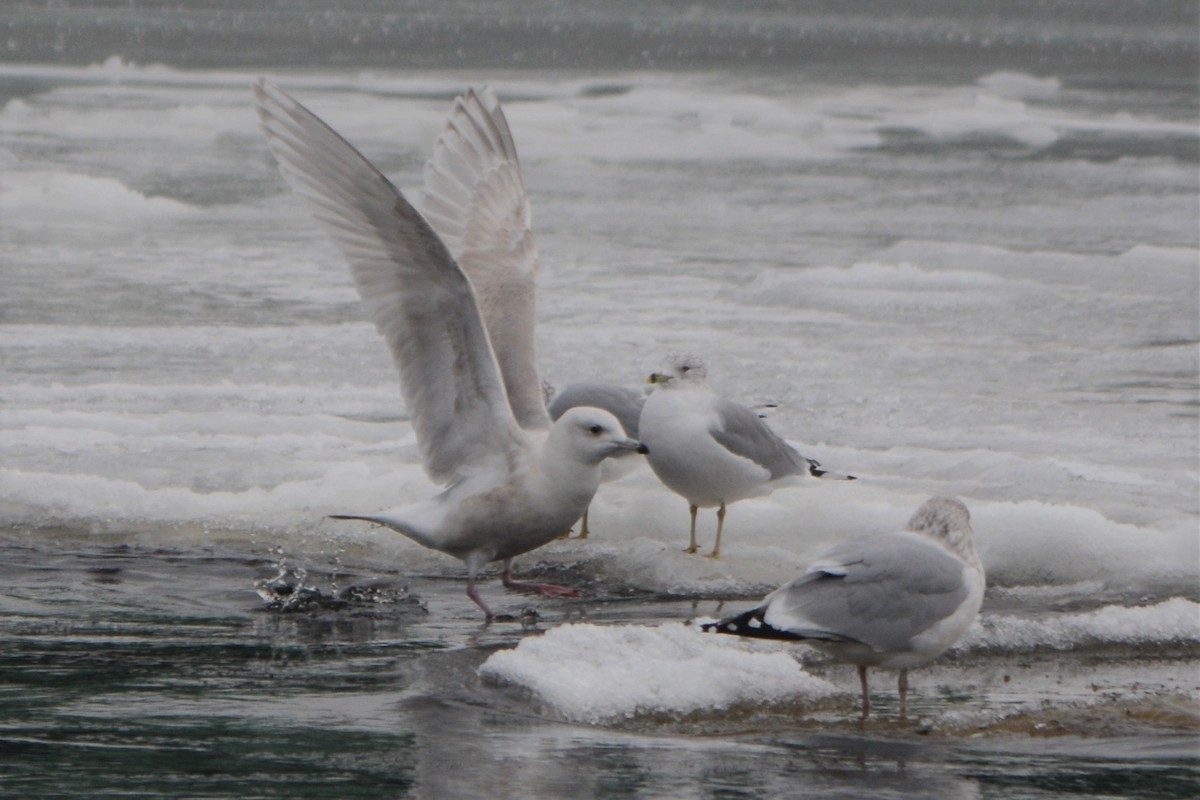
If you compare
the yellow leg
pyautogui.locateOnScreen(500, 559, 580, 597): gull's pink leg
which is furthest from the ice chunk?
the yellow leg

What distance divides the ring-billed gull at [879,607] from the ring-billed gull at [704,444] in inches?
63.7

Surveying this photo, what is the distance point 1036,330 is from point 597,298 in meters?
2.79

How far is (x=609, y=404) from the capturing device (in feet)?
23.5

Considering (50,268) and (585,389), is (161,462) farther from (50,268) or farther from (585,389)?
(50,268)

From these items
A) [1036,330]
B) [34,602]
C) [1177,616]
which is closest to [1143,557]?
[1177,616]

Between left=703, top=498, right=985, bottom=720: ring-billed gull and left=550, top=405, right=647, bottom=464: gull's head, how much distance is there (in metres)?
0.92

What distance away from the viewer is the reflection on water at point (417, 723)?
397 centimetres

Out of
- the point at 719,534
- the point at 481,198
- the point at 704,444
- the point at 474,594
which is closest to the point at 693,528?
the point at 719,534

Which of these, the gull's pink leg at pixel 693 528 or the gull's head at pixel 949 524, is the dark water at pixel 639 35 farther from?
the gull's head at pixel 949 524

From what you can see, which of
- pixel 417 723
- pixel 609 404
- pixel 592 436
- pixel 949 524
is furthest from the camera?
pixel 609 404

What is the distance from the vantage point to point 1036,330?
10.8 metres

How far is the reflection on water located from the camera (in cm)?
397

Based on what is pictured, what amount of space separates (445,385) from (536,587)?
758 millimetres

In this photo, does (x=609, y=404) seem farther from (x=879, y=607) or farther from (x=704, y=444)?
(x=879, y=607)
